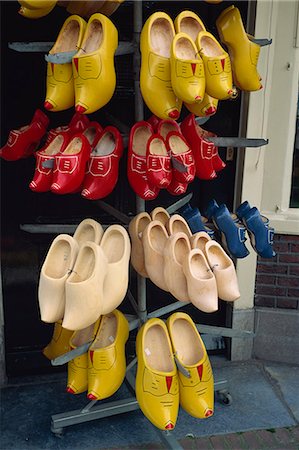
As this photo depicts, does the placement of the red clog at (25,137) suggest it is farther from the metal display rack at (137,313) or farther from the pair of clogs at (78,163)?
the metal display rack at (137,313)

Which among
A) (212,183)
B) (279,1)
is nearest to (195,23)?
(279,1)

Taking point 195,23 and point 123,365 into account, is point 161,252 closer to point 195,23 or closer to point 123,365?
point 123,365

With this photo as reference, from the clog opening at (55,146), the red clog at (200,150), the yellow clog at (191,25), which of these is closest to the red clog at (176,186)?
the red clog at (200,150)

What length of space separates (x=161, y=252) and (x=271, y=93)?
122 centimetres

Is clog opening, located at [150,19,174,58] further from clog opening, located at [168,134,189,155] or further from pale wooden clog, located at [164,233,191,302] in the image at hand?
pale wooden clog, located at [164,233,191,302]

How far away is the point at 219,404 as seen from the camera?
270cm

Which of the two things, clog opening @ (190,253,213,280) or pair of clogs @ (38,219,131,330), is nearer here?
pair of clogs @ (38,219,131,330)

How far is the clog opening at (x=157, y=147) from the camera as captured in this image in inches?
77.5

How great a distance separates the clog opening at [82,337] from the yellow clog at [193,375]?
369mm

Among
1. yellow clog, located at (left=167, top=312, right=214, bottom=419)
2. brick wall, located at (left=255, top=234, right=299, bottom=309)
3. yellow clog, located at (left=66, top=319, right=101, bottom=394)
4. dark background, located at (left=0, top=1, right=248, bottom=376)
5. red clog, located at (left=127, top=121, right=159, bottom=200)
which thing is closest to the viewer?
red clog, located at (left=127, top=121, right=159, bottom=200)

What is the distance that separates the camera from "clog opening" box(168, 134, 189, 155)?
2041 millimetres

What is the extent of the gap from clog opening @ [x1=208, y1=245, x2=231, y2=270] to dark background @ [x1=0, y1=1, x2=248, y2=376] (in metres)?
0.86

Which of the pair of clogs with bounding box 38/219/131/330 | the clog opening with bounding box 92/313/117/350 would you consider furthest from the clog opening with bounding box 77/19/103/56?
the clog opening with bounding box 92/313/117/350

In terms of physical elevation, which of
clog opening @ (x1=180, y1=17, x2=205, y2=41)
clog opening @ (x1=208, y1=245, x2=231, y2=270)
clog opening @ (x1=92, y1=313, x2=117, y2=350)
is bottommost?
clog opening @ (x1=92, y1=313, x2=117, y2=350)
